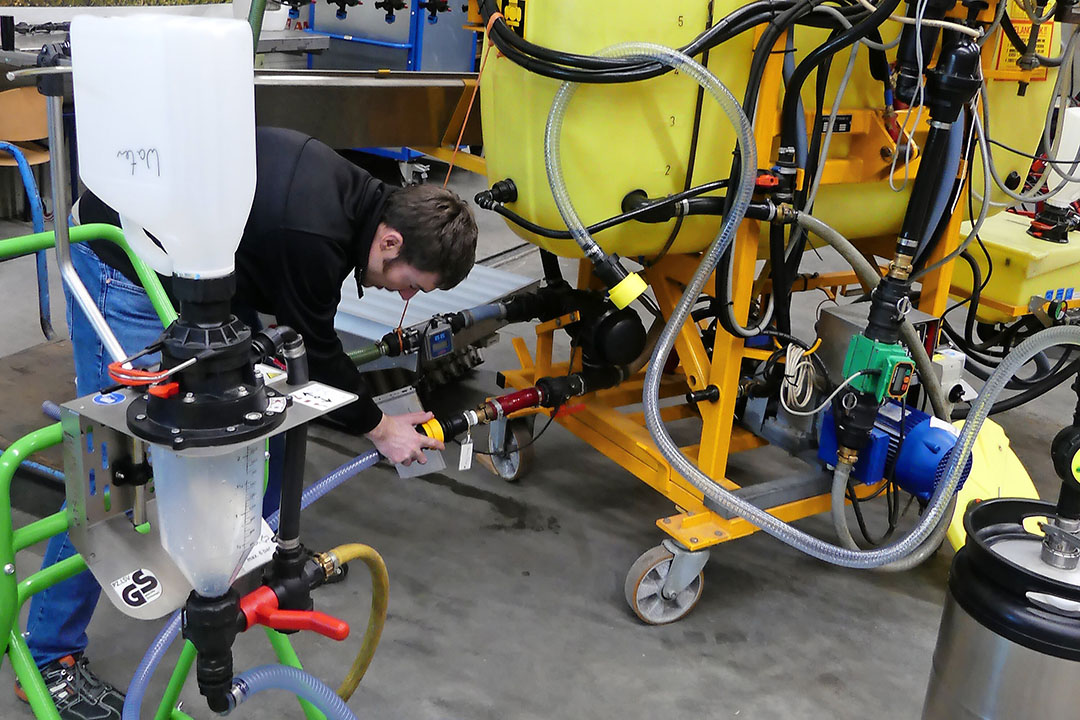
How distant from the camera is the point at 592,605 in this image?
6.93 feet

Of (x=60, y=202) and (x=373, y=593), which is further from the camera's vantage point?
(x=373, y=593)

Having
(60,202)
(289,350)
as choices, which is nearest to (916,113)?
(289,350)

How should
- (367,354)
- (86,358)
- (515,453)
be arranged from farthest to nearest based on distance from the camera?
(515,453) → (367,354) → (86,358)

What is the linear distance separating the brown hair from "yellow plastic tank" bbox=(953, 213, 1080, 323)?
170cm

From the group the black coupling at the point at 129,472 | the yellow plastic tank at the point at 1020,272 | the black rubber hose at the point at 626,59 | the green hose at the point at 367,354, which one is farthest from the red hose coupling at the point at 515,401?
the yellow plastic tank at the point at 1020,272

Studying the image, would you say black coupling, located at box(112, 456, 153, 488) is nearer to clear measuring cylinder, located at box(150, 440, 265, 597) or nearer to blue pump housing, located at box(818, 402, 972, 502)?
clear measuring cylinder, located at box(150, 440, 265, 597)

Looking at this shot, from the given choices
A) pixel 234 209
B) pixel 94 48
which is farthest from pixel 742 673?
pixel 94 48

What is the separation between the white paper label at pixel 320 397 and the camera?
3.06 feet

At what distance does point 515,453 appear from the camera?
2.58m

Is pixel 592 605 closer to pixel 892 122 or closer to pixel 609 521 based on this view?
pixel 609 521

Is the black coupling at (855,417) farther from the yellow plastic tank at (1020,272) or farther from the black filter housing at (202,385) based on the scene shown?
the black filter housing at (202,385)

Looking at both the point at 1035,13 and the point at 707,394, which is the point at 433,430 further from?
the point at 1035,13

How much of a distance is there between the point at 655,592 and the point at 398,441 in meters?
0.69

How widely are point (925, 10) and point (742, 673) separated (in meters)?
1.33
